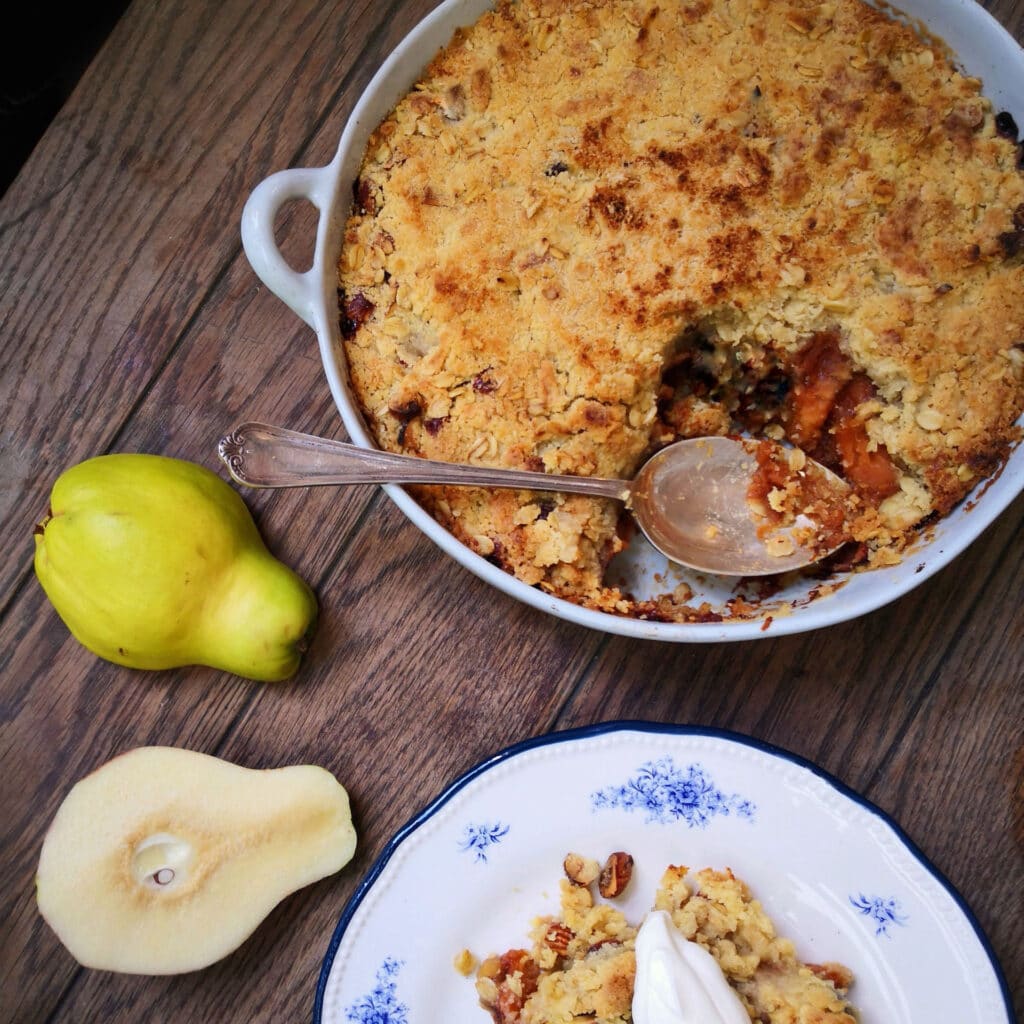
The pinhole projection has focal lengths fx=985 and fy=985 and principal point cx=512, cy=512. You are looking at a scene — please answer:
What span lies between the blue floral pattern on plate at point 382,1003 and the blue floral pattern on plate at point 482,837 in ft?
0.70

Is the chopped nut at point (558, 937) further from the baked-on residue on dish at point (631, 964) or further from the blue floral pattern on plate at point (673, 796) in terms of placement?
the blue floral pattern on plate at point (673, 796)

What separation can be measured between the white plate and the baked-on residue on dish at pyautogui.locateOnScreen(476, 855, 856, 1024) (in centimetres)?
3

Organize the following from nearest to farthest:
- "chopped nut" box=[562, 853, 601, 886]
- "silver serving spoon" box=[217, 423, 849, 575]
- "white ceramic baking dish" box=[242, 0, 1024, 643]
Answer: "white ceramic baking dish" box=[242, 0, 1024, 643] < "silver serving spoon" box=[217, 423, 849, 575] < "chopped nut" box=[562, 853, 601, 886]

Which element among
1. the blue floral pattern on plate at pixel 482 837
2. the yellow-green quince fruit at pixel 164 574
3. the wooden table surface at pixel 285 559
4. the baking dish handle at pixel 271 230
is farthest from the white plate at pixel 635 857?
the baking dish handle at pixel 271 230

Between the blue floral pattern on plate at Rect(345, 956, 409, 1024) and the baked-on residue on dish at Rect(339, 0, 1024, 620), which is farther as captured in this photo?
the blue floral pattern on plate at Rect(345, 956, 409, 1024)

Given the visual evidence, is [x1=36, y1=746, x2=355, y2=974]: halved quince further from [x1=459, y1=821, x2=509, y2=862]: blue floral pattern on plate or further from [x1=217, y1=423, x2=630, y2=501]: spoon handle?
[x1=217, y1=423, x2=630, y2=501]: spoon handle

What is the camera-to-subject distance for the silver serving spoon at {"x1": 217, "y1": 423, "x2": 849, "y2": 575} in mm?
1449

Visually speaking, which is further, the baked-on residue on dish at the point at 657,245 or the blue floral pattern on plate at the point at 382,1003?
the blue floral pattern on plate at the point at 382,1003

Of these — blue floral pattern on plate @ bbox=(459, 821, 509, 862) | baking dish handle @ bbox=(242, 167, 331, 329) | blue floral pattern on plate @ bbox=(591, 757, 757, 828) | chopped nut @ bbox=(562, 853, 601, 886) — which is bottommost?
blue floral pattern on plate @ bbox=(459, 821, 509, 862)

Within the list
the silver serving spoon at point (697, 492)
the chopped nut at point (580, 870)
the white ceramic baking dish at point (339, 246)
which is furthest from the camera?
the chopped nut at point (580, 870)

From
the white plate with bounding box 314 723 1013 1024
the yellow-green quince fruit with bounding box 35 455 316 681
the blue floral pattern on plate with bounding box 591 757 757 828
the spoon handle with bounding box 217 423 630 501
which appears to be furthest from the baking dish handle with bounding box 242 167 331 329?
the blue floral pattern on plate with bounding box 591 757 757 828

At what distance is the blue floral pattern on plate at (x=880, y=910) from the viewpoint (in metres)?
1.49

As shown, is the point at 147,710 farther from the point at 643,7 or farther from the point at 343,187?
the point at 643,7

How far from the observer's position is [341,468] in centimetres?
139
